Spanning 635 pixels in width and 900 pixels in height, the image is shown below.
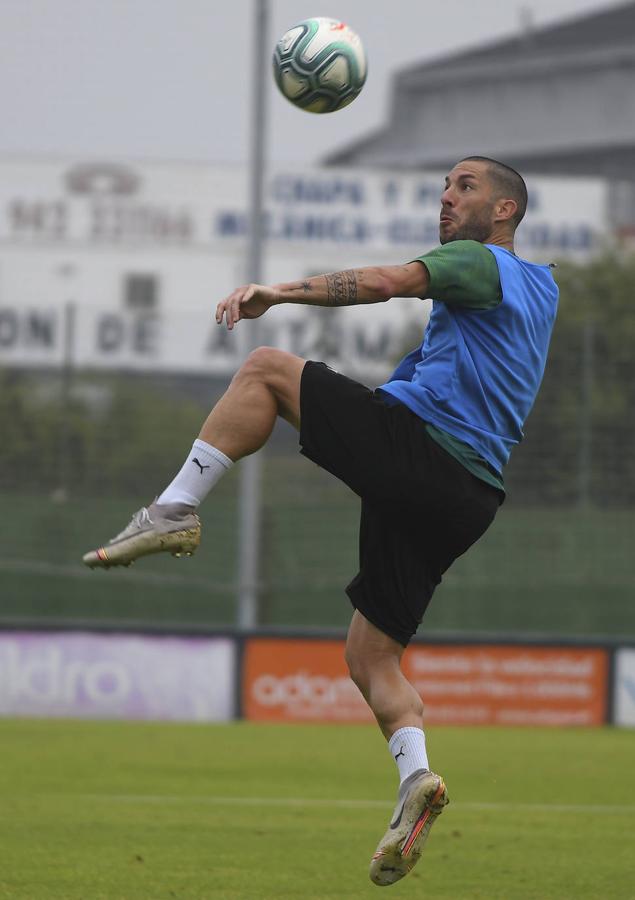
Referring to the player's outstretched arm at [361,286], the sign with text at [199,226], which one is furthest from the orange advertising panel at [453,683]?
the sign with text at [199,226]

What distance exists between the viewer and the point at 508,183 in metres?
6.14

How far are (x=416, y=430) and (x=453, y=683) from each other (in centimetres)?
981

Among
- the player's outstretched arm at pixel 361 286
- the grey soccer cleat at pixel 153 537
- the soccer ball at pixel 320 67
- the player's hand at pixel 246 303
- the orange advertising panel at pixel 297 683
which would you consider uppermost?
the soccer ball at pixel 320 67

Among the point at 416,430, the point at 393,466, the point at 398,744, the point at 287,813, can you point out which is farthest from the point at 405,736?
the point at 287,813

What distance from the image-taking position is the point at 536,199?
5203cm

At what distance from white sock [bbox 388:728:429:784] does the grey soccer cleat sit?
3.37 feet

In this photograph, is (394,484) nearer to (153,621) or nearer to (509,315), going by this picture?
(509,315)

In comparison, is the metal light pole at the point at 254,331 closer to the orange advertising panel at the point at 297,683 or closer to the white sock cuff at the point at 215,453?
the orange advertising panel at the point at 297,683

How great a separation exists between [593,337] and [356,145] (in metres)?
47.5

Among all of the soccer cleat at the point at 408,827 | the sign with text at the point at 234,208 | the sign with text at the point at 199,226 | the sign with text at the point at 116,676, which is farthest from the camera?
the sign with text at the point at 234,208

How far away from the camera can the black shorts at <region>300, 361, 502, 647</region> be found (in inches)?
234

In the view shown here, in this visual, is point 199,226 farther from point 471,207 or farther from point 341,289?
point 341,289

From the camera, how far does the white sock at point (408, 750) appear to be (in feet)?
20.0

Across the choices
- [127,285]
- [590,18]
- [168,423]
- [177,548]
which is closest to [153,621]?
[168,423]
